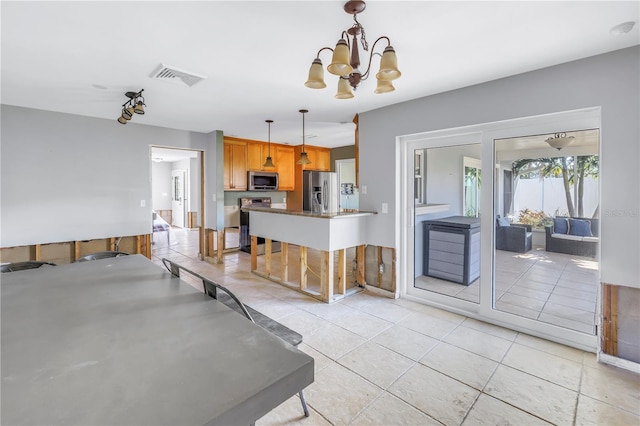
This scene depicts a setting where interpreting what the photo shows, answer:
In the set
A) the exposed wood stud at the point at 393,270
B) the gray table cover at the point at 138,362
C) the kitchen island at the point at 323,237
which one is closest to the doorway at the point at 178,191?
the kitchen island at the point at 323,237

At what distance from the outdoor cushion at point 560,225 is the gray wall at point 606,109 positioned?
1.37 feet

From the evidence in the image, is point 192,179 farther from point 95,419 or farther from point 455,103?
point 95,419

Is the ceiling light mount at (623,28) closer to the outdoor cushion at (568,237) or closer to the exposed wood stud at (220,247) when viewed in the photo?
the outdoor cushion at (568,237)

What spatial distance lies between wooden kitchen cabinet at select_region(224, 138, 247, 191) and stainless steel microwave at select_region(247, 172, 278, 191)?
12cm

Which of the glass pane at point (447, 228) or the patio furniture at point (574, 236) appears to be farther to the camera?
the glass pane at point (447, 228)

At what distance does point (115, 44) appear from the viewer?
221 centimetres

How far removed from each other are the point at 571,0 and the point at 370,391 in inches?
104

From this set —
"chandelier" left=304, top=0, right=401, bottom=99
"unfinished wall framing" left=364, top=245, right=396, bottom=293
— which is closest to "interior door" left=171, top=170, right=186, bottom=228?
"unfinished wall framing" left=364, top=245, right=396, bottom=293

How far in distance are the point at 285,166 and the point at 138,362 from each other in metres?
6.18

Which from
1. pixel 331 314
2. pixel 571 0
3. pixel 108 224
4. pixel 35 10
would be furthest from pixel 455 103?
pixel 108 224

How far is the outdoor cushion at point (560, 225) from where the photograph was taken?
2.71m

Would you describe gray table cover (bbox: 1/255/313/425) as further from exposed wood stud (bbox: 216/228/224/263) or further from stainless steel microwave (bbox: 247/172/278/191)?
stainless steel microwave (bbox: 247/172/278/191)

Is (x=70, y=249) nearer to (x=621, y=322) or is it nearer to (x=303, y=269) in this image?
(x=303, y=269)

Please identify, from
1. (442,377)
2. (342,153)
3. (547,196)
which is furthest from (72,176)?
(547,196)
